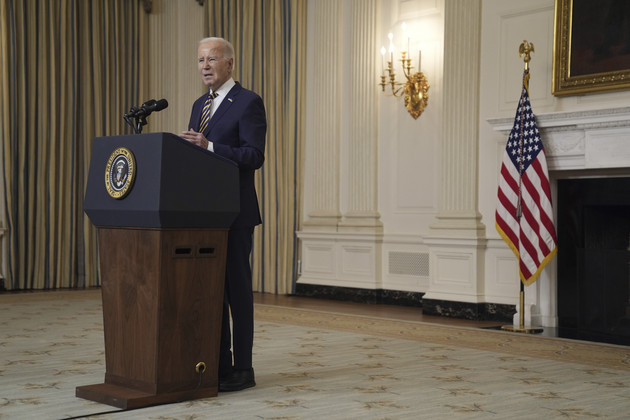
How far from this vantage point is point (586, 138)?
6.31m

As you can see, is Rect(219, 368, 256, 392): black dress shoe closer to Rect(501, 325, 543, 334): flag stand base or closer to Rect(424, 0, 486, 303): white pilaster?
Rect(501, 325, 543, 334): flag stand base

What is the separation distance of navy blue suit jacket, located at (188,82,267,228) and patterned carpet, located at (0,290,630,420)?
835mm

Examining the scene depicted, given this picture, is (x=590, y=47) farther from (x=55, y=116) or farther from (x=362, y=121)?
(x=55, y=116)

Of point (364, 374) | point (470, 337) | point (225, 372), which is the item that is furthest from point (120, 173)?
point (470, 337)

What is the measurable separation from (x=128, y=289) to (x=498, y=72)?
15.5ft

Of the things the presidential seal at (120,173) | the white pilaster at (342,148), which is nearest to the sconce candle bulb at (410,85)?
the white pilaster at (342,148)

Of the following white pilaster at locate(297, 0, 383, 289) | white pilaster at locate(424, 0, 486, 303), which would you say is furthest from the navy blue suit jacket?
white pilaster at locate(297, 0, 383, 289)

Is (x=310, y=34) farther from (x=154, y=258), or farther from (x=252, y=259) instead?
(x=154, y=258)

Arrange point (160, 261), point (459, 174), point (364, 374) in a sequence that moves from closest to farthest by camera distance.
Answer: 1. point (160, 261)
2. point (364, 374)
3. point (459, 174)

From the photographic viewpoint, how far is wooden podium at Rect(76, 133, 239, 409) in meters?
3.21

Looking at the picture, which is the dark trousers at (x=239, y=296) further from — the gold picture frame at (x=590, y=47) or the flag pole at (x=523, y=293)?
the gold picture frame at (x=590, y=47)

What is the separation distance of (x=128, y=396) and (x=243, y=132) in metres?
1.26

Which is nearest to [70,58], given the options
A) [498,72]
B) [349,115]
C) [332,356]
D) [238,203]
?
[349,115]

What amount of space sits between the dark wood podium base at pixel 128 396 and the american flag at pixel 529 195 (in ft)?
12.0
